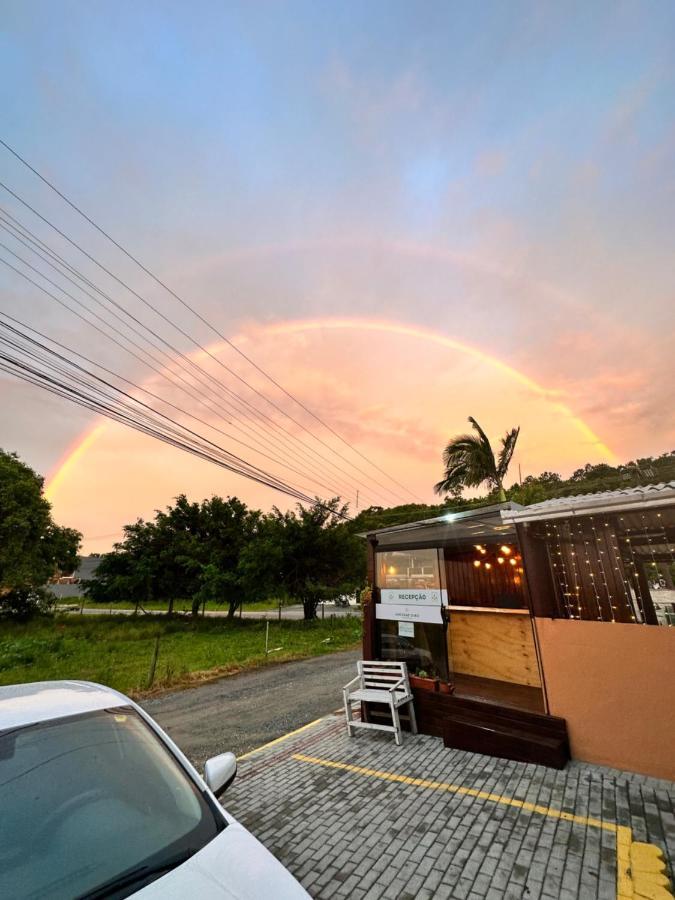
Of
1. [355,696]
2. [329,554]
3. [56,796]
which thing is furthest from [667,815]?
[329,554]

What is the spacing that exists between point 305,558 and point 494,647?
20790mm

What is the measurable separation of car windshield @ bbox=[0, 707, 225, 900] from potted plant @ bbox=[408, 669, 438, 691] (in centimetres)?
479

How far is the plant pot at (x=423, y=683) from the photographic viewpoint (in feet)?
19.7

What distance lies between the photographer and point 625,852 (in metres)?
3.19

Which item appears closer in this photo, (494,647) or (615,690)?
(615,690)

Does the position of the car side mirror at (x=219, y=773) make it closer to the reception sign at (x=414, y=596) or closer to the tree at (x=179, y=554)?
the reception sign at (x=414, y=596)

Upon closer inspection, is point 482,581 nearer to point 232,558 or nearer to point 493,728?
→ point 493,728

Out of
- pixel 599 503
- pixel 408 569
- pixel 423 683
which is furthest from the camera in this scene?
pixel 408 569

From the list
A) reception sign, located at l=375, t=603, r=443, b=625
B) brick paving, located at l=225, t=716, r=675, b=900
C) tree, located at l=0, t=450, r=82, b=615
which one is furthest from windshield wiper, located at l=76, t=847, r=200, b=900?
tree, located at l=0, t=450, r=82, b=615

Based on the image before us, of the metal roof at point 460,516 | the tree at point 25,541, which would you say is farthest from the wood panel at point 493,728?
the tree at point 25,541

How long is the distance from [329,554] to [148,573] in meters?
14.5

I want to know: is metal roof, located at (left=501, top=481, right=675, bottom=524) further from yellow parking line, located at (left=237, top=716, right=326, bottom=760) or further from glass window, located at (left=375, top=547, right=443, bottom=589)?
yellow parking line, located at (left=237, top=716, right=326, bottom=760)

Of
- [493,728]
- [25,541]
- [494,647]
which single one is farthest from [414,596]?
[25,541]

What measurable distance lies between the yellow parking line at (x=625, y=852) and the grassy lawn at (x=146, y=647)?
8.91 m
